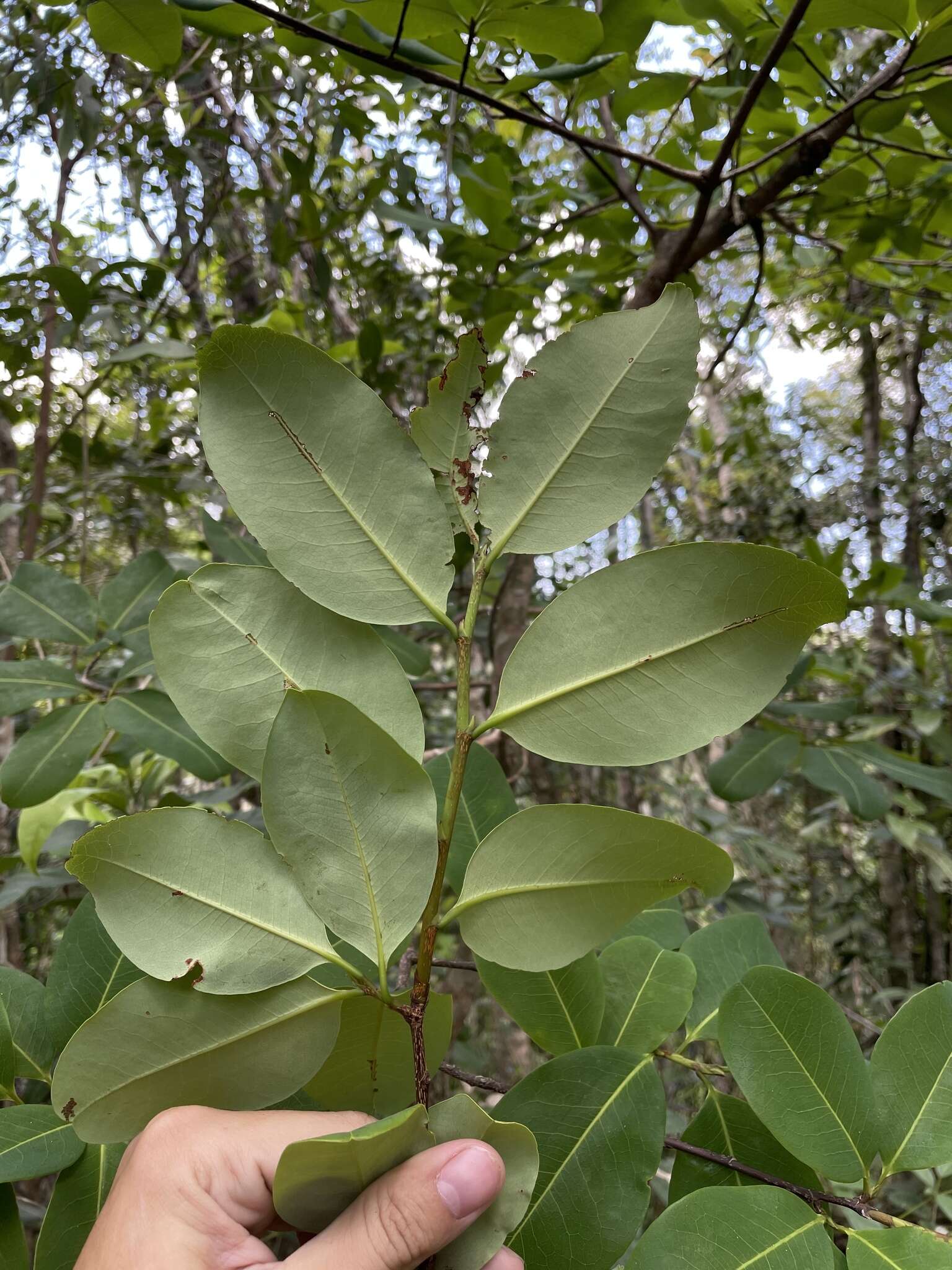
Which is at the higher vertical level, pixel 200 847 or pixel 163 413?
pixel 163 413

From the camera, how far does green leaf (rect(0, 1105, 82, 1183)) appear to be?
15.5 inches

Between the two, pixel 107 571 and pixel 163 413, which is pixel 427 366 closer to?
pixel 163 413

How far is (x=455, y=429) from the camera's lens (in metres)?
0.39

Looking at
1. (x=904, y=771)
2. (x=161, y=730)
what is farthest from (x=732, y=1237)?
(x=904, y=771)

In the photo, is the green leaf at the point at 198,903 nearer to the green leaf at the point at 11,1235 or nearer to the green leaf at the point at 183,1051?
the green leaf at the point at 183,1051

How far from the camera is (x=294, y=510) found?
1.21ft

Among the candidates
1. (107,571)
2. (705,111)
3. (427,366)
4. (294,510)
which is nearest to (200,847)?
(294,510)

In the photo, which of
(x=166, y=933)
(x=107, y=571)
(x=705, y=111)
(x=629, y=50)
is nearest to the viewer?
(x=166, y=933)

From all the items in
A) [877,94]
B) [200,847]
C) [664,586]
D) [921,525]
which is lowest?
[200,847]

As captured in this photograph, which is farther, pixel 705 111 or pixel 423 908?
pixel 705 111

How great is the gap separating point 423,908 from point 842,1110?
0.23m

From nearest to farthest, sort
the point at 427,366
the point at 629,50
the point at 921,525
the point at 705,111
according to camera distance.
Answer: the point at 629,50 < the point at 705,111 < the point at 427,366 < the point at 921,525

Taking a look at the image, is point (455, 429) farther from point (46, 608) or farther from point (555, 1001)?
point (46, 608)

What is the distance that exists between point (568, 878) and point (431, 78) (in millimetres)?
613
